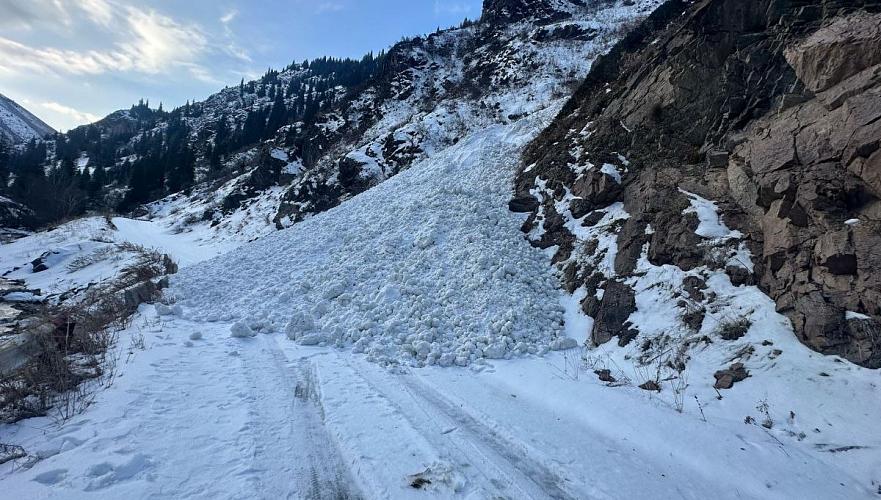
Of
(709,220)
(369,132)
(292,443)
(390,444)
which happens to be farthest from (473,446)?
(369,132)

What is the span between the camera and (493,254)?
11.4m

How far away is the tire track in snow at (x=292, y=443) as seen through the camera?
4168 mm

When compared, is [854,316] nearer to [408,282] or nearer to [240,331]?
[408,282]

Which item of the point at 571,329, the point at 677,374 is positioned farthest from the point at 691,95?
the point at 677,374

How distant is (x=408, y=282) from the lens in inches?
425

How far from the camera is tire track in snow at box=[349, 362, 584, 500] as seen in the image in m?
4.36

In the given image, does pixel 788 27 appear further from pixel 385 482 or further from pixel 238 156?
pixel 238 156

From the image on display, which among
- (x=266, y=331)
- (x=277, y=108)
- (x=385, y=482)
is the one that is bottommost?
(x=385, y=482)

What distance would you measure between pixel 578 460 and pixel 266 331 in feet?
25.2

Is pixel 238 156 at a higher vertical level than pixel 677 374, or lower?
higher

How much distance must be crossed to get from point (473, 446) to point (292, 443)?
2.28 m

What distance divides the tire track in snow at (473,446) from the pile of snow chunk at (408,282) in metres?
1.55

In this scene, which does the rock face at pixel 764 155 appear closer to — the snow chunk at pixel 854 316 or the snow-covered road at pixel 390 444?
the snow chunk at pixel 854 316

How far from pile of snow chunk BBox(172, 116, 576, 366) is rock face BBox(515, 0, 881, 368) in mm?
1493
